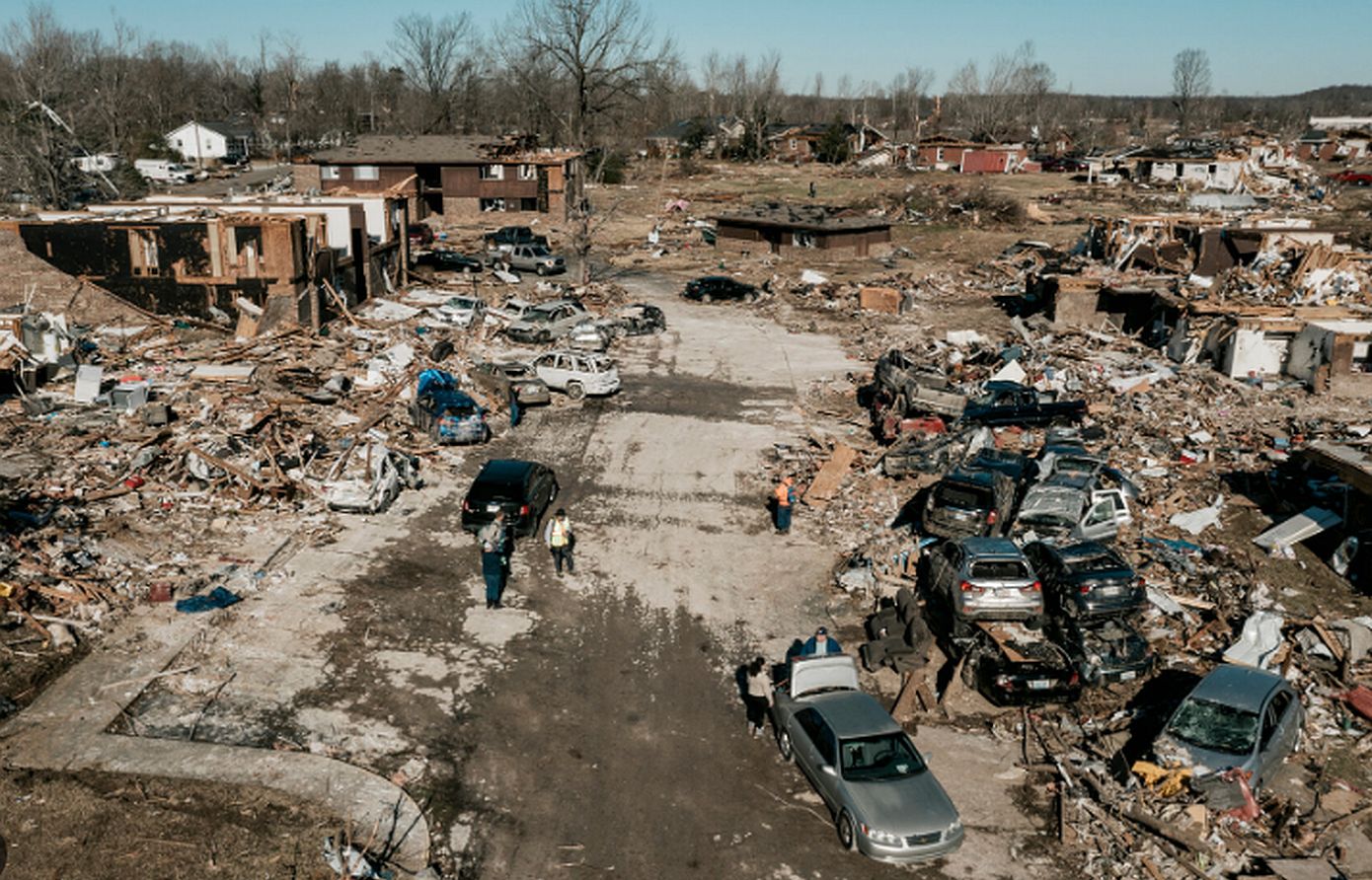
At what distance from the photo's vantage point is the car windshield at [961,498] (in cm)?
2009

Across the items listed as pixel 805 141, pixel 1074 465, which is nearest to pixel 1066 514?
pixel 1074 465

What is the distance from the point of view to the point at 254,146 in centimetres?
11856

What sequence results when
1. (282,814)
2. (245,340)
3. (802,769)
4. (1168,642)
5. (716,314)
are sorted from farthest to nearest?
1. (716,314)
2. (245,340)
3. (1168,642)
4. (802,769)
5. (282,814)

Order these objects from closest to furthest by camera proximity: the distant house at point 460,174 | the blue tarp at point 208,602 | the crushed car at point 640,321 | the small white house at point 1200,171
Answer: the blue tarp at point 208,602, the crushed car at point 640,321, the distant house at point 460,174, the small white house at point 1200,171

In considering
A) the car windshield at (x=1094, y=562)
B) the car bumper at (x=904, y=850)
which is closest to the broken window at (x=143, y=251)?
the car windshield at (x=1094, y=562)

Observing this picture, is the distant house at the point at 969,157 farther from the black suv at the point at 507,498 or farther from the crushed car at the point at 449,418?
the black suv at the point at 507,498

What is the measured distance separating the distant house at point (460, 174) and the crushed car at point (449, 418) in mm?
45169

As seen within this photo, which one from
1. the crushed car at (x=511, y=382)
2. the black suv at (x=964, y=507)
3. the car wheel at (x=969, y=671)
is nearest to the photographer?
the car wheel at (x=969, y=671)

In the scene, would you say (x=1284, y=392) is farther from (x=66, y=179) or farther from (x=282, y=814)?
(x=66, y=179)

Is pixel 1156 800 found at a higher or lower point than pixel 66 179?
lower

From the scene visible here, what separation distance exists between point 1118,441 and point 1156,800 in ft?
50.1

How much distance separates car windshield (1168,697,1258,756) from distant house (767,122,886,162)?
107m

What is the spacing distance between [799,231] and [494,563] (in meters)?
42.9

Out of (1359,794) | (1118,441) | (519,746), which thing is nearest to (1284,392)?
(1118,441)
